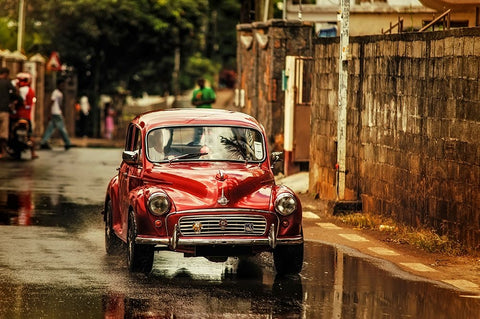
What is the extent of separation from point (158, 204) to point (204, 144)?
1.43 meters

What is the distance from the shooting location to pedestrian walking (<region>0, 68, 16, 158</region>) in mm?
27875

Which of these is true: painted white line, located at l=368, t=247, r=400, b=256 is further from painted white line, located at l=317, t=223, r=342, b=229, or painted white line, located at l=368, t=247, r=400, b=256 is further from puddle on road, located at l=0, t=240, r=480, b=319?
painted white line, located at l=317, t=223, r=342, b=229

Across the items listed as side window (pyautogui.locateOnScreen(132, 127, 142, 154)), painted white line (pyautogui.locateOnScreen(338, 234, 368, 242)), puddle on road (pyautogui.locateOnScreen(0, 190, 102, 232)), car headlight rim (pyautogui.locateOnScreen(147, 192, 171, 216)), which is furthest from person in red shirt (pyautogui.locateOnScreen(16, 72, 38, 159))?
car headlight rim (pyautogui.locateOnScreen(147, 192, 171, 216))

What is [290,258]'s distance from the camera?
12.7m

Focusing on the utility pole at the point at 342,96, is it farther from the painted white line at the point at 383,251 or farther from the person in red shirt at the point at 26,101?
the person in red shirt at the point at 26,101

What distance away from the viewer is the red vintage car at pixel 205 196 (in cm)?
1234

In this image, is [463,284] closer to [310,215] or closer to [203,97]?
[310,215]

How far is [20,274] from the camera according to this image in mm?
12438

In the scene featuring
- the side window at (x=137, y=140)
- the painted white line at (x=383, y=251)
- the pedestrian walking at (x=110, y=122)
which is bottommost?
the pedestrian walking at (x=110, y=122)

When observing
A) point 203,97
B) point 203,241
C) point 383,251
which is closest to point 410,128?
point 383,251

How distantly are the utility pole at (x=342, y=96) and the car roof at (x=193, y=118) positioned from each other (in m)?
4.78

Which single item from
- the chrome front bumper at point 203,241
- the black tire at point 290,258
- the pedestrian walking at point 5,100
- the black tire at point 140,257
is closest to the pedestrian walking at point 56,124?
the pedestrian walking at point 5,100

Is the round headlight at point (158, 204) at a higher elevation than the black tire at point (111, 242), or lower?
higher

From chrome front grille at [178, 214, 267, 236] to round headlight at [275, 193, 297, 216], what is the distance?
14.2 inches
